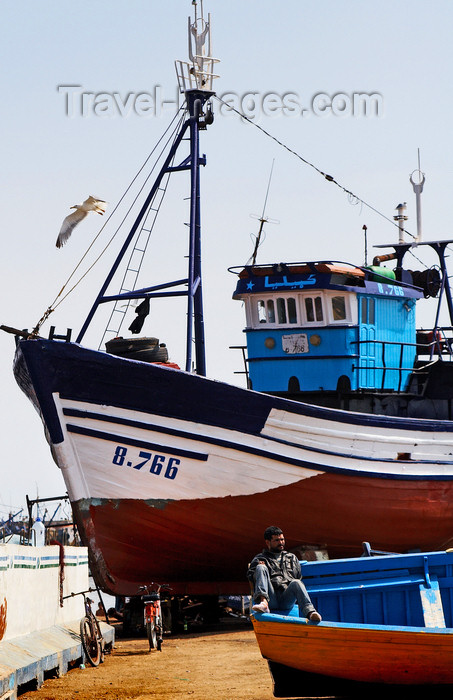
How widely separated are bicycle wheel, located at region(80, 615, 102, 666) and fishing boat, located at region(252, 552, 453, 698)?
12.3 ft

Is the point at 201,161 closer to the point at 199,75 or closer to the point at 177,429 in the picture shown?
the point at 199,75

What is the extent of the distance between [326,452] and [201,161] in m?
6.69

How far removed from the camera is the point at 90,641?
14.7 meters

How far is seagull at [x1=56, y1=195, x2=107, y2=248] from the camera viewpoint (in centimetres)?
1780

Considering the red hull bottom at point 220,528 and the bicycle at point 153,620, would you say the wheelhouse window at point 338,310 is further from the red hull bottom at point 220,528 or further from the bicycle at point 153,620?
the bicycle at point 153,620

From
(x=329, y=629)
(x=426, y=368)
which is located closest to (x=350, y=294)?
(x=426, y=368)

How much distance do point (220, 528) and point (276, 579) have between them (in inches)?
321

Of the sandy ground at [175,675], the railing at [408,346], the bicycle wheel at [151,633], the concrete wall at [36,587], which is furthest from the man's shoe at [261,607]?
the railing at [408,346]

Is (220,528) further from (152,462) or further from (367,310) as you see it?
(367,310)

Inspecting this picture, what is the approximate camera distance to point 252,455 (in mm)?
18938

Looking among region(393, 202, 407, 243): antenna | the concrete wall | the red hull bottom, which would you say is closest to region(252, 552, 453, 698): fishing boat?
the concrete wall

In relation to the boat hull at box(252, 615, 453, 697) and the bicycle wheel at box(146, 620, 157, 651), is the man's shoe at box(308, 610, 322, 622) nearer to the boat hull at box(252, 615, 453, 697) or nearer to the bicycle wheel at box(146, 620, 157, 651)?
the boat hull at box(252, 615, 453, 697)

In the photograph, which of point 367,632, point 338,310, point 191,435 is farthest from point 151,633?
point 338,310

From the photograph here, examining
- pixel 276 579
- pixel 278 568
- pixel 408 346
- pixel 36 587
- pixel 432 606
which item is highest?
pixel 408 346
